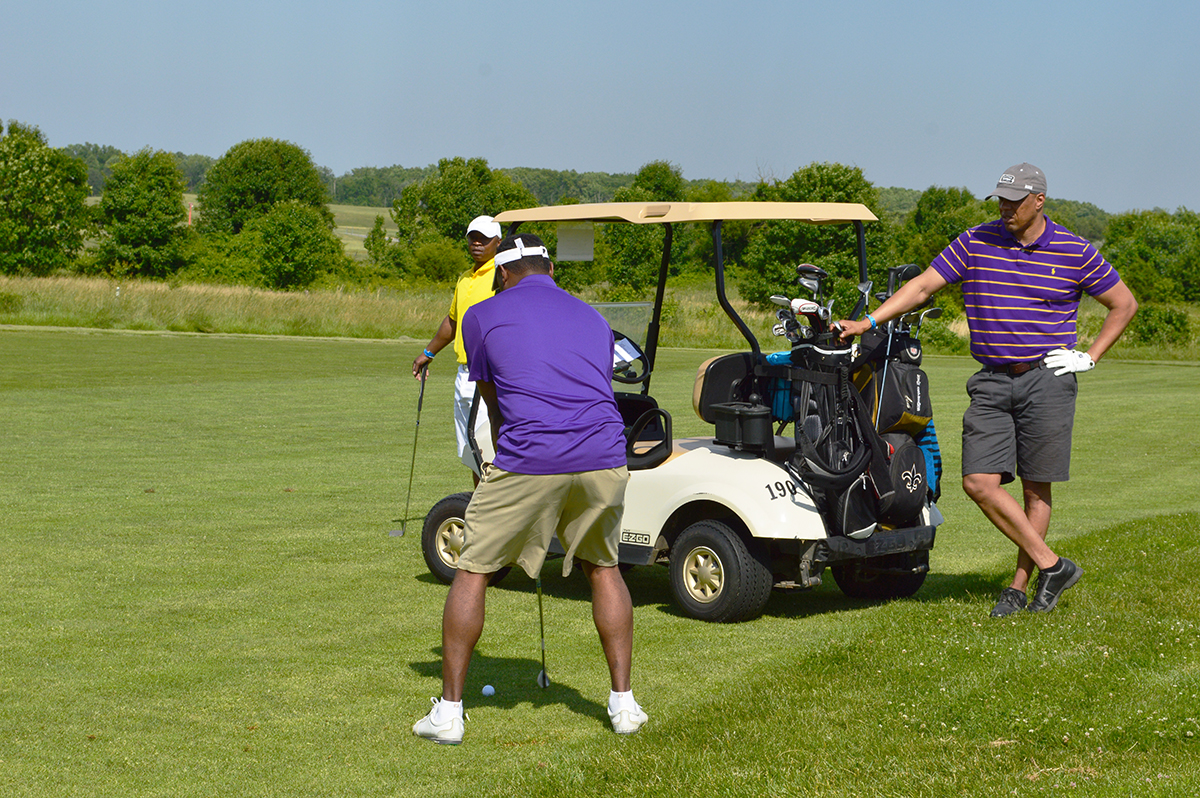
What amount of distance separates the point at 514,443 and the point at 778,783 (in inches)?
61.5

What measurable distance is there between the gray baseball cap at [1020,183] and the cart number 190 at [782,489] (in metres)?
1.73

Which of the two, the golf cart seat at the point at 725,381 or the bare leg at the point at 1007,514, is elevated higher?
the golf cart seat at the point at 725,381

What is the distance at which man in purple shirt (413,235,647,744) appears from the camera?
495cm

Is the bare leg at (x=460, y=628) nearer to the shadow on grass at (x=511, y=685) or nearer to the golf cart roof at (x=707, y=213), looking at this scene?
the shadow on grass at (x=511, y=685)

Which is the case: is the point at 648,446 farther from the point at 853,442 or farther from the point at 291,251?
the point at 291,251

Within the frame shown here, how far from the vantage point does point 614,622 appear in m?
5.09

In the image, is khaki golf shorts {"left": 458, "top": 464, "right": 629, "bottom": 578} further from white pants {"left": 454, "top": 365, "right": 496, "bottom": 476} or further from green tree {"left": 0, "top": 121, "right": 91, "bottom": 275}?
green tree {"left": 0, "top": 121, "right": 91, "bottom": 275}

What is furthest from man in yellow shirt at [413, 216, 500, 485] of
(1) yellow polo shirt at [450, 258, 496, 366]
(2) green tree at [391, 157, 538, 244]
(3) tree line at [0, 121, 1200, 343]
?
(2) green tree at [391, 157, 538, 244]

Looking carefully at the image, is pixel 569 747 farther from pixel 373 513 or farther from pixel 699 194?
pixel 699 194

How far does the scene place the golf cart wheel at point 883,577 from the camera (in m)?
7.42

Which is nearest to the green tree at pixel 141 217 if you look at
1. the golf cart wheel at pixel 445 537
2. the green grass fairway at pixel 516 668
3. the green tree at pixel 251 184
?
the green tree at pixel 251 184

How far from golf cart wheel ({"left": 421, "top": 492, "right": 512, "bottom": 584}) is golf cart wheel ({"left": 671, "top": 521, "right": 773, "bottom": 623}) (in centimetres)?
132

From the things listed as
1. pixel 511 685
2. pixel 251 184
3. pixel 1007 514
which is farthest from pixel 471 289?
pixel 251 184

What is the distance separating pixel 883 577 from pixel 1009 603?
112 cm
